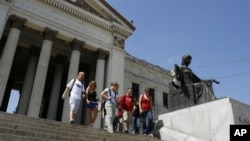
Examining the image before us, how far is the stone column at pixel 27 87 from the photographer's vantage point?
17375mm

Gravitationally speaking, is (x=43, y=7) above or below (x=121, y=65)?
above

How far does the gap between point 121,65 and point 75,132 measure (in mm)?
13802

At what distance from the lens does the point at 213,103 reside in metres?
7.57

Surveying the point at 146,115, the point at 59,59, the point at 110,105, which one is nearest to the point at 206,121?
the point at 146,115

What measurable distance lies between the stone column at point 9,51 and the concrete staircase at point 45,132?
27.4 feet

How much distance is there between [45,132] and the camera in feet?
20.3

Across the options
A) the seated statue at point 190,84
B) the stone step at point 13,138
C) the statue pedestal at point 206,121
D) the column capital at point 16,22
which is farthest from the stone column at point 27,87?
the stone step at point 13,138

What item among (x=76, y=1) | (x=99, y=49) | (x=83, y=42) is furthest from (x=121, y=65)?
(x=76, y=1)

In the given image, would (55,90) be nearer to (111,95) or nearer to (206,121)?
(111,95)

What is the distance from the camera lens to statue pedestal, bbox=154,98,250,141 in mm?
6977

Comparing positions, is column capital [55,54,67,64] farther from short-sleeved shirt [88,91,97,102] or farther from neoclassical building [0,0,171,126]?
short-sleeved shirt [88,91,97,102]

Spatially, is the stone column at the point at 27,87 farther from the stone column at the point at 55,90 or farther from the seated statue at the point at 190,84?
the seated statue at the point at 190,84

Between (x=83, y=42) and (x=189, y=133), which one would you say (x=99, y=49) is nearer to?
(x=83, y=42)

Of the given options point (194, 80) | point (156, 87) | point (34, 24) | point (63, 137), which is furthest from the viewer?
point (156, 87)
